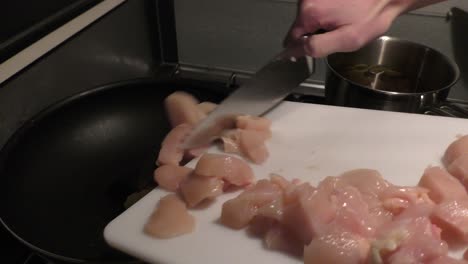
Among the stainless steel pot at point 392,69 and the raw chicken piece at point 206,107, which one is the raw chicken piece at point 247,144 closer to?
the raw chicken piece at point 206,107

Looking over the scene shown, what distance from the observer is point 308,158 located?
759mm

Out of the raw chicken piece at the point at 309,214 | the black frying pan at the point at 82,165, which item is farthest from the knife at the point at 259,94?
the raw chicken piece at the point at 309,214

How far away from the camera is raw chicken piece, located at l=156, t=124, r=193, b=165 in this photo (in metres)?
0.75

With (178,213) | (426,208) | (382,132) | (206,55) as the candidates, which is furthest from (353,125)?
(206,55)

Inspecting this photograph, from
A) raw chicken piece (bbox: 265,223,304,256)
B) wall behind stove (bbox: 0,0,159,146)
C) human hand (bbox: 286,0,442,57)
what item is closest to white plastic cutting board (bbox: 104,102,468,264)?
raw chicken piece (bbox: 265,223,304,256)

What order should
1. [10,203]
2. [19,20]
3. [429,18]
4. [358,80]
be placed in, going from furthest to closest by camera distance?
[429,18] < [358,80] < [19,20] < [10,203]

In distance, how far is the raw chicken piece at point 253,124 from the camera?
79 cm

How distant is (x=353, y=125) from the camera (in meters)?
0.82

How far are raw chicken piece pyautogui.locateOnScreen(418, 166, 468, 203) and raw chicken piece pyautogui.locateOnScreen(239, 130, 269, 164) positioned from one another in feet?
0.75

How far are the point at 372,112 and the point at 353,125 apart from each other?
1.9 inches

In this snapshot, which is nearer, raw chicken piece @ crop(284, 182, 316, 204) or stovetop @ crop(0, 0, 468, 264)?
raw chicken piece @ crop(284, 182, 316, 204)

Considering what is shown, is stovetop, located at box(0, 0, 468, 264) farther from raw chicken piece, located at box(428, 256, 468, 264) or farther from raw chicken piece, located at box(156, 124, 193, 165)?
raw chicken piece, located at box(428, 256, 468, 264)

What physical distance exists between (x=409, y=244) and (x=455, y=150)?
234 mm

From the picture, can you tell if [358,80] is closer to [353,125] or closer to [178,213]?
[353,125]
